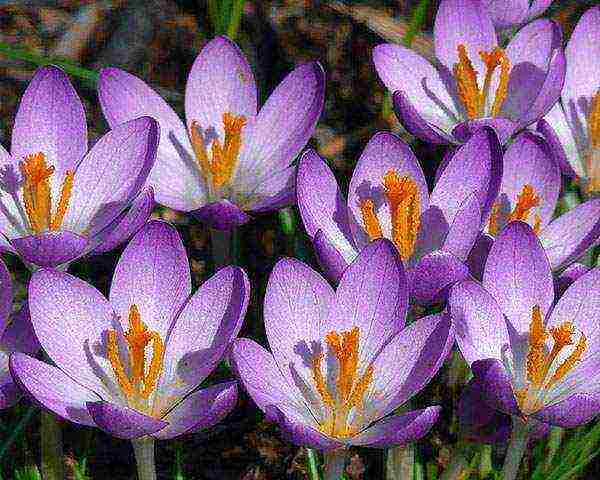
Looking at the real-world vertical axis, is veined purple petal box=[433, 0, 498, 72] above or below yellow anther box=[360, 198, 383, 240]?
above

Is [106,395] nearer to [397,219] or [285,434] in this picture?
[285,434]

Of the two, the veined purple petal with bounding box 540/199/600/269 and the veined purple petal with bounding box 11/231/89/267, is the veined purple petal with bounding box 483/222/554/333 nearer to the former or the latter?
the veined purple petal with bounding box 540/199/600/269

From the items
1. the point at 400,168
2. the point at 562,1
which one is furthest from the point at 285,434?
the point at 562,1

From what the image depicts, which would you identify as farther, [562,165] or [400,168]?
[562,165]

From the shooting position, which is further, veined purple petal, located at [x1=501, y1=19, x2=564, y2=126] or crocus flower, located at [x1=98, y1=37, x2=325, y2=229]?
veined purple petal, located at [x1=501, y1=19, x2=564, y2=126]

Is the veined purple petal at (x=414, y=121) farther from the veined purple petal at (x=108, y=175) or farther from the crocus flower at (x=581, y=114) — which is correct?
the veined purple petal at (x=108, y=175)

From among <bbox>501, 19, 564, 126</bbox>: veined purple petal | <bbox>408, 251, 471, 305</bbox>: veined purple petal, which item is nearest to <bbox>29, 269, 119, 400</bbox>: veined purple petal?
<bbox>408, 251, 471, 305</bbox>: veined purple petal

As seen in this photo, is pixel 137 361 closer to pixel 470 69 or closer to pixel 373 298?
pixel 373 298

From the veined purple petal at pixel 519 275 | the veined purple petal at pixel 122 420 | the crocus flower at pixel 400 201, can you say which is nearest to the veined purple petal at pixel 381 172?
the crocus flower at pixel 400 201
